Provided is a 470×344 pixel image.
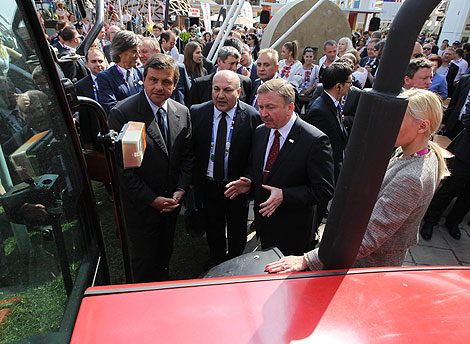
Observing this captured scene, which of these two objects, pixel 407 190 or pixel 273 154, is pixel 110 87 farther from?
pixel 407 190

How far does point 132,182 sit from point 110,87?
1580mm

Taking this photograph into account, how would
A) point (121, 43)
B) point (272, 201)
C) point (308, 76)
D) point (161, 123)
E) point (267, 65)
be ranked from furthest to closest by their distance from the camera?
point (308, 76) < point (267, 65) < point (121, 43) < point (161, 123) < point (272, 201)

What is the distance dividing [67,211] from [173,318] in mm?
583

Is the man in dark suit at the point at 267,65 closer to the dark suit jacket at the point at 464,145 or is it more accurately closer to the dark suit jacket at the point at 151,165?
the dark suit jacket at the point at 151,165

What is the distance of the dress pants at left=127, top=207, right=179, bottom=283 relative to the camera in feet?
8.10

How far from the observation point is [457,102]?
15.7 feet

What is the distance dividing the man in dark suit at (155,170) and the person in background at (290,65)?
12.9ft

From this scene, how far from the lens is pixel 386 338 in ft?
2.84

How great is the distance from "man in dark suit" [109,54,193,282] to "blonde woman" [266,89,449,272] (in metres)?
1.30

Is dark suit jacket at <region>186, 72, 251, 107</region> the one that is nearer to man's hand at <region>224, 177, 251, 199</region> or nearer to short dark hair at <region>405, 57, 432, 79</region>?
man's hand at <region>224, 177, 251, 199</region>

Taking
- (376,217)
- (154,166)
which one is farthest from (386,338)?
(154,166)

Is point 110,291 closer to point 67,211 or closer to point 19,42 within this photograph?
point 67,211

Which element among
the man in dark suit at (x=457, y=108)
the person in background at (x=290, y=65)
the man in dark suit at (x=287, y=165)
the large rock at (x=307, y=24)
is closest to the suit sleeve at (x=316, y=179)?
the man in dark suit at (x=287, y=165)

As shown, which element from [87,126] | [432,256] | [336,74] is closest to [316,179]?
[336,74]
